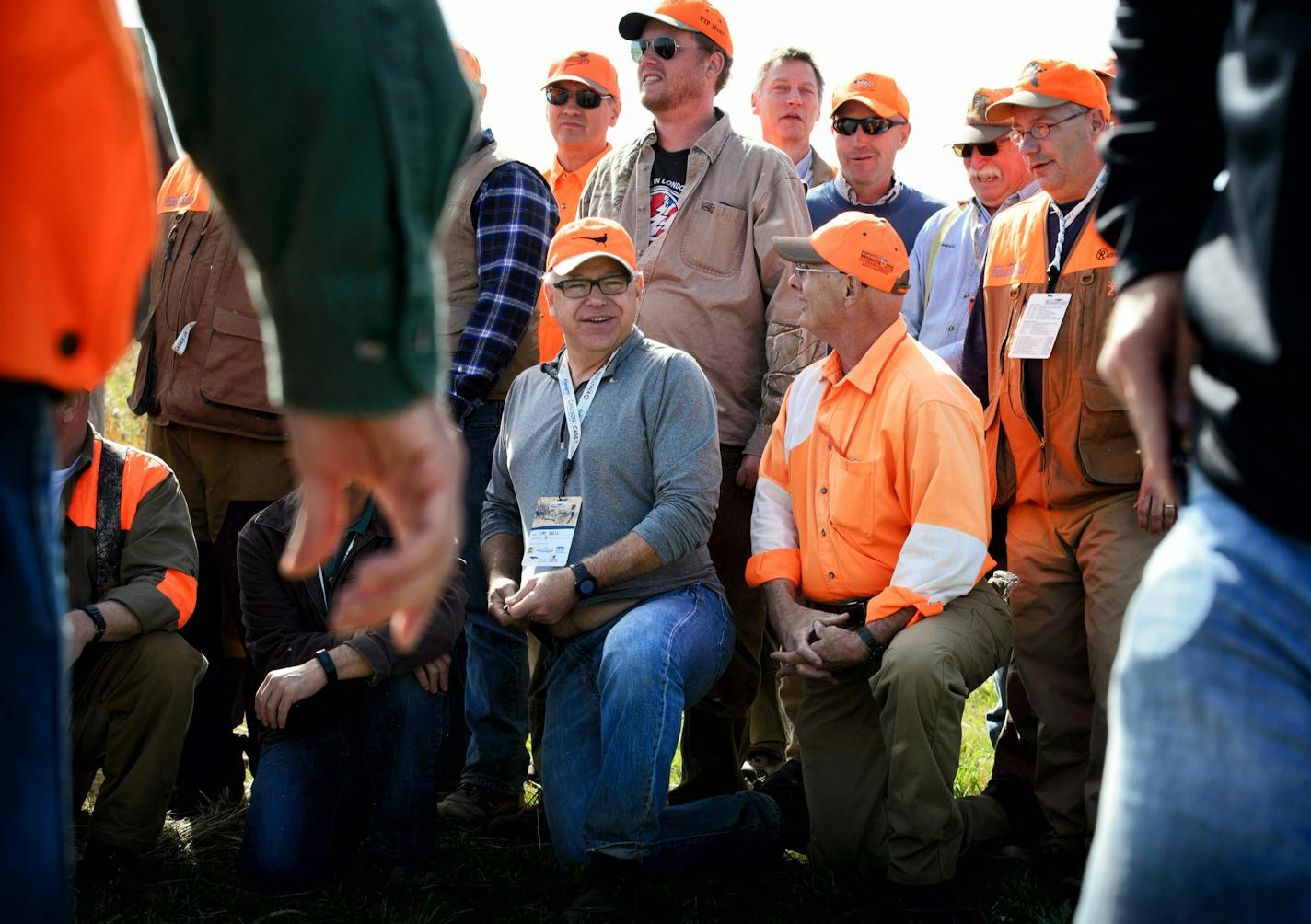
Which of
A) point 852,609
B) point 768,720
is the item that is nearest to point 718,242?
point 852,609

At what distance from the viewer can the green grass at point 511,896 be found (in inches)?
175

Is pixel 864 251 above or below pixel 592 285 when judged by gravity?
above

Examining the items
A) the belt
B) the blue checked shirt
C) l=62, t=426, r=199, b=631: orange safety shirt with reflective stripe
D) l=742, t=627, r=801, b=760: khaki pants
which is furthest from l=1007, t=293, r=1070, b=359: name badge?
l=62, t=426, r=199, b=631: orange safety shirt with reflective stripe

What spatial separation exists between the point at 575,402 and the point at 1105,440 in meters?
1.83

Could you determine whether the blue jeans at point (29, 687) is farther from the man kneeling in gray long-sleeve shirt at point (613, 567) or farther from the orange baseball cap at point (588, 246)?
the orange baseball cap at point (588, 246)

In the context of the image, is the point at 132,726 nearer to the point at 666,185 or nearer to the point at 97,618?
the point at 97,618

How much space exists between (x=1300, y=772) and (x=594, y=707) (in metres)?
3.67

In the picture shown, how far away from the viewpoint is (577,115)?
22.9ft

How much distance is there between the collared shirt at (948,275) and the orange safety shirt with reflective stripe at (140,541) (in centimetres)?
288

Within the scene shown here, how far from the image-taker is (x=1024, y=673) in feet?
16.3

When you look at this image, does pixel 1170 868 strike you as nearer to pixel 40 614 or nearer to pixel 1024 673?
pixel 40 614

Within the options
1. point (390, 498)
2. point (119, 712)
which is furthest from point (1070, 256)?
point (390, 498)

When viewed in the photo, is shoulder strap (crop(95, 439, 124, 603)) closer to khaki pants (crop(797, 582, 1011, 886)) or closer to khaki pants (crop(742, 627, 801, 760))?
khaki pants (crop(797, 582, 1011, 886))

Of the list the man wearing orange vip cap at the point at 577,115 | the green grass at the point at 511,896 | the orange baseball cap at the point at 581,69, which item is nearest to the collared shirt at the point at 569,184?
the man wearing orange vip cap at the point at 577,115
